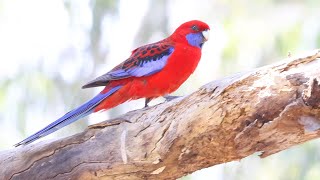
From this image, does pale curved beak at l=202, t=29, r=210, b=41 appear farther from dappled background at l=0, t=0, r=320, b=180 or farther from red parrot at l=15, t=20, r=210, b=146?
dappled background at l=0, t=0, r=320, b=180

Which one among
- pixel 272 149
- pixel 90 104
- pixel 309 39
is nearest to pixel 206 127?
pixel 272 149

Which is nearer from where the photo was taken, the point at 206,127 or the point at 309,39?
the point at 206,127

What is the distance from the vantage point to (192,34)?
2688 millimetres

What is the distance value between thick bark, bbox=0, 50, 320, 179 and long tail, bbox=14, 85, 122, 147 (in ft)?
0.12

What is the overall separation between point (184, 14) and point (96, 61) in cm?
63

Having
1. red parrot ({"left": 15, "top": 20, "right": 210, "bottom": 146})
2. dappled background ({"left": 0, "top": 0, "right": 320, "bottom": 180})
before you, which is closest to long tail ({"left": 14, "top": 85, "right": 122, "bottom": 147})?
red parrot ({"left": 15, "top": 20, "right": 210, "bottom": 146})

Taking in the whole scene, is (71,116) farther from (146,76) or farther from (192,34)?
(192,34)

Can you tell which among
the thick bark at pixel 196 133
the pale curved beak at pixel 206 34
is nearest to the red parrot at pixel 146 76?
the pale curved beak at pixel 206 34

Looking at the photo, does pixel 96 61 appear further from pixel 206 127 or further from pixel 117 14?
pixel 206 127

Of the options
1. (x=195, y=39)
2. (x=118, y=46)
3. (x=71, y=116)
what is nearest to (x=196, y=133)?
(x=71, y=116)

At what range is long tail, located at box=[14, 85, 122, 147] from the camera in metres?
2.13

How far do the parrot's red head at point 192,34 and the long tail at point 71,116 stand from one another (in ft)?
1.31

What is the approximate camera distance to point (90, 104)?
2.32 meters

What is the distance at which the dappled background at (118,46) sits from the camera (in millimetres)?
3408
